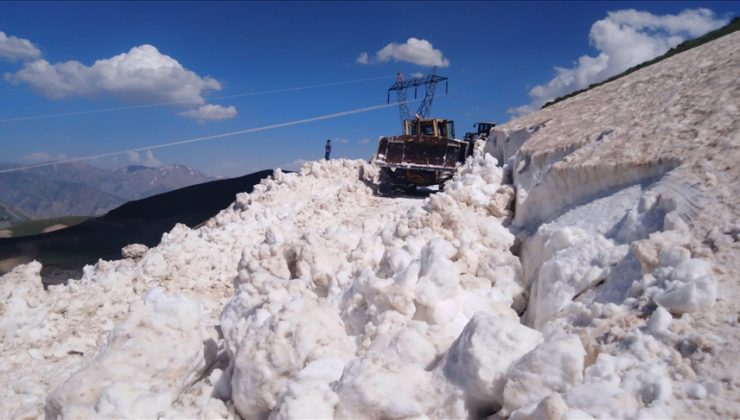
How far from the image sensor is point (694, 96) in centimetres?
432

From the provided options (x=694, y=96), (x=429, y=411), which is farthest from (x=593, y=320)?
(x=694, y=96)

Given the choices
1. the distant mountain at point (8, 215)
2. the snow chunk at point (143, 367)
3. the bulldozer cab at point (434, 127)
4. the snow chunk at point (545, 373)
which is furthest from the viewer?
the distant mountain at point (8, 215)

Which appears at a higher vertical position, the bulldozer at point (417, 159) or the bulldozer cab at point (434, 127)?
the bulldozer cab at point (434, 127)

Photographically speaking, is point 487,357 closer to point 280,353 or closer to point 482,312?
point 482,312

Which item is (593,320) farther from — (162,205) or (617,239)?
(162,205)

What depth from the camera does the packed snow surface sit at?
190 centimetres

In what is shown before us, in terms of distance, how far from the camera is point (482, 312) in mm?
2580

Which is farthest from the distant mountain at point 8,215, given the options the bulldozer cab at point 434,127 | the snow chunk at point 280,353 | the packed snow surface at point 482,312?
the snow chunk at point 280,353

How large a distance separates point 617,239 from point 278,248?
277 centimetres

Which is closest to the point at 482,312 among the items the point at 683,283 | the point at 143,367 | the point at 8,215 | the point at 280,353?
the point at 683,283

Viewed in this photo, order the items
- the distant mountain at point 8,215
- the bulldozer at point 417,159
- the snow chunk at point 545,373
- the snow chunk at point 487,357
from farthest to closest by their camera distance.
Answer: the distant mountain at point 8,215
the bulldozer at point 417,159
the snow chunk at point 487,357
the snow chunk at point 545,373

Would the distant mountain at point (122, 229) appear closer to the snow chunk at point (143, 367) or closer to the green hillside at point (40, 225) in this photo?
the green hillside at point (40, 225)

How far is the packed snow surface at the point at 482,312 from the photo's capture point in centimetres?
190

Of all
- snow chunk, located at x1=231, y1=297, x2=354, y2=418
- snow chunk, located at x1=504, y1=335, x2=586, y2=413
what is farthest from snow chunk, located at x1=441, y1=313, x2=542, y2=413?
snow chunk, located at x1=231, y1=297, x2=354, y2=418
